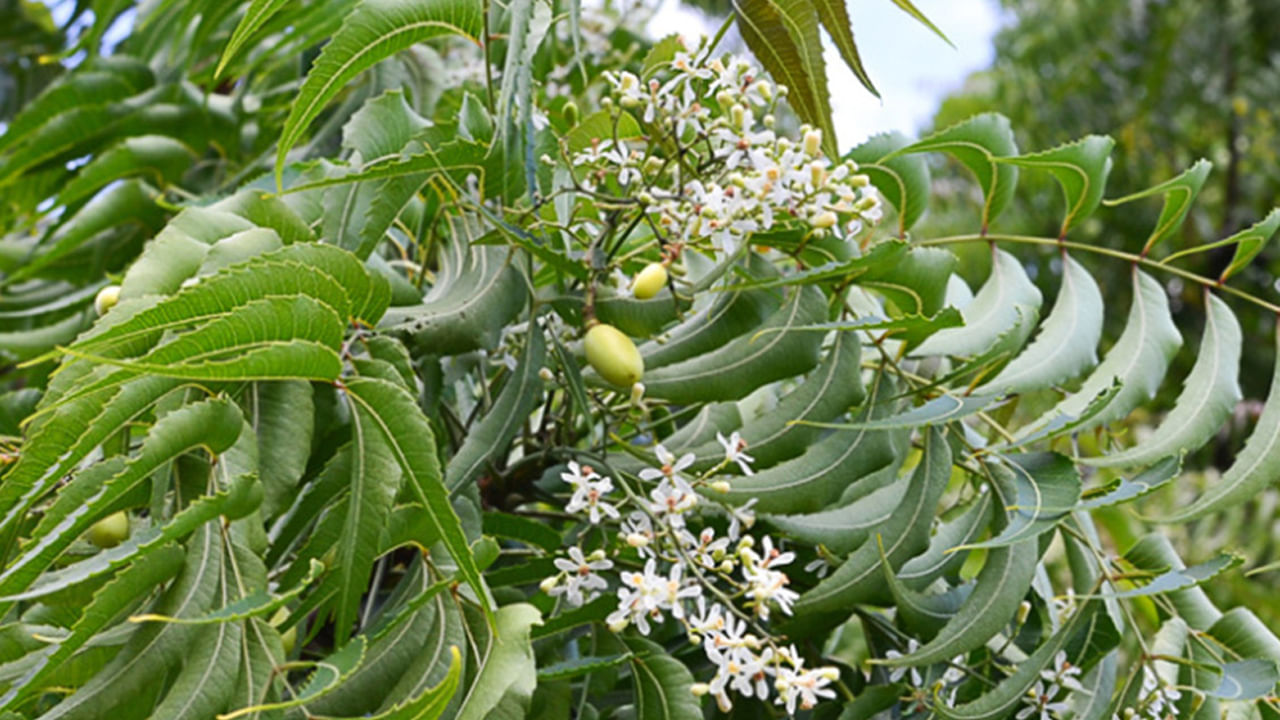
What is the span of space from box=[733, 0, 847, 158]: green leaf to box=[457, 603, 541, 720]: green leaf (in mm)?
276

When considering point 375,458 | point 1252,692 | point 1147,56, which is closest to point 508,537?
point 375,458

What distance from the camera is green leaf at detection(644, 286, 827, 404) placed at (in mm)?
588

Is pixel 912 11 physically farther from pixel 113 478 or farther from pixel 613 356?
pixel 113 478

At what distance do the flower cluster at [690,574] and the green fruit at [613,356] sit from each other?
0.13 feet

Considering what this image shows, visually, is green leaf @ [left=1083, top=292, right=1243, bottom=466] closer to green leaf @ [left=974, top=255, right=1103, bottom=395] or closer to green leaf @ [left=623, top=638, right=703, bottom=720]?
green leaf @ [left=974, top=255, right=1103, bottom=395]

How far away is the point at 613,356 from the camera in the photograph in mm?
560

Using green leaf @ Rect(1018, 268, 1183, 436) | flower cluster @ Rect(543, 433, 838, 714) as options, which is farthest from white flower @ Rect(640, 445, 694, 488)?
green leaf @ Rect(1018, 268, 1183, 436)

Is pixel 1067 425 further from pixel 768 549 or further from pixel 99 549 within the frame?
pixel 99 549

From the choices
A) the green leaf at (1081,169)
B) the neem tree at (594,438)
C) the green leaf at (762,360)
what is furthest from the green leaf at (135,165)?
the green leaf at (1081,169)

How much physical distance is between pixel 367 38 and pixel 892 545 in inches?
14.0

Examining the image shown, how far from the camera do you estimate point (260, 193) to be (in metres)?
0.60

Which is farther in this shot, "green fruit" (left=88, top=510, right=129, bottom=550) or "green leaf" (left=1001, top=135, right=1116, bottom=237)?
"green leaf" (left=1001, top=135, right=1116, bottom=237)

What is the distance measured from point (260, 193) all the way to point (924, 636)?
1.37 ft

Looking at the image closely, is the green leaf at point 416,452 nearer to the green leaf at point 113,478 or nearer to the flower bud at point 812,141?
the green leaf at point 113,478
